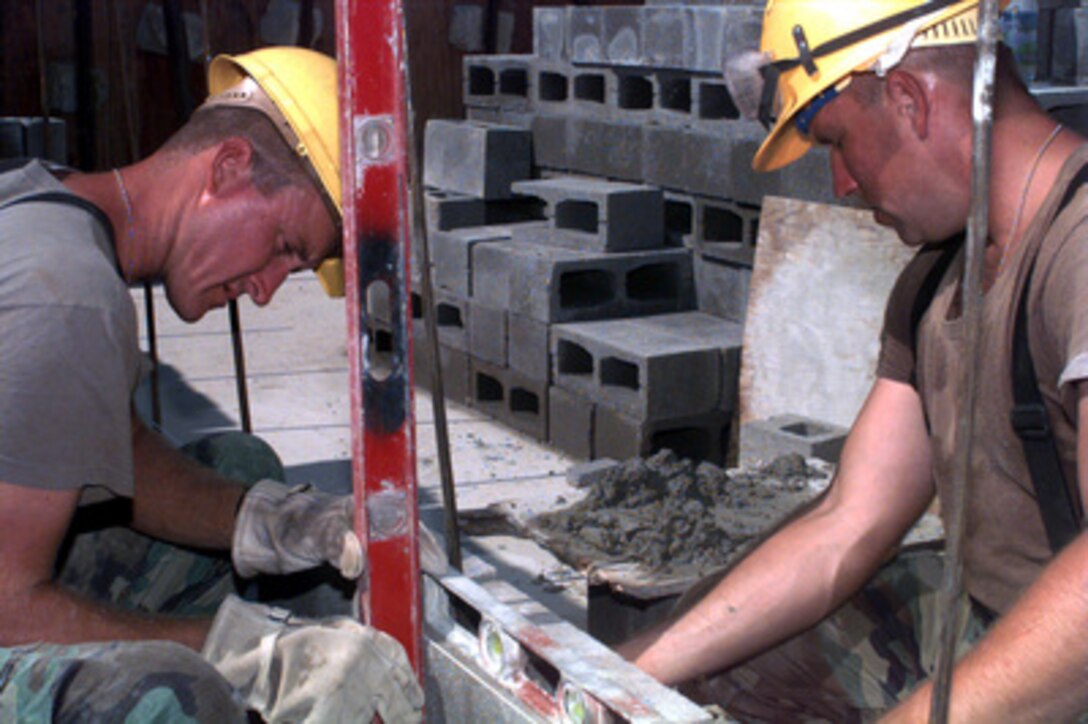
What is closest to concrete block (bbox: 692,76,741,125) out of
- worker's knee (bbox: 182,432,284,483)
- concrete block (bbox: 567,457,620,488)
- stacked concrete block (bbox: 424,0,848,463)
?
stacked concrete block (bbox: 424,0,848,463)

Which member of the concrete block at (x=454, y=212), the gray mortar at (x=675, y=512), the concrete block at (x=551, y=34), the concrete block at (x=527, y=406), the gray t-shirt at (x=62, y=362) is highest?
the concrete block at (x=551, y=34)

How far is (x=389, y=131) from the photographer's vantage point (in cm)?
221

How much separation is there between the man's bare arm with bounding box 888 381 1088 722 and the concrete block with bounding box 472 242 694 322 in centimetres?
400

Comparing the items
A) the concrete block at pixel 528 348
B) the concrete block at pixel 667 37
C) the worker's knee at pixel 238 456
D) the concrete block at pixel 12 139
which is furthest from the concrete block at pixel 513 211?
the worker's knee at pixel 238 456

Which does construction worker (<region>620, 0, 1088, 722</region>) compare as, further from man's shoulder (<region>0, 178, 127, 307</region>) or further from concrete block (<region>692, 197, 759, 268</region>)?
concrete block (<region>692, 197, 759, 268</region>)

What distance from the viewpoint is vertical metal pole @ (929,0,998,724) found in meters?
1.63

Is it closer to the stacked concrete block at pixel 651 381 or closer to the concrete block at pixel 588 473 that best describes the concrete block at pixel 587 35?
the stacked concrete block at pixel 651 381

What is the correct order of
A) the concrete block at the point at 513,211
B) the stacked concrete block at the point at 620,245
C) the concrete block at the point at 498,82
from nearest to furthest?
the stacked concrete block at the point at 620,245 < the concrete block at the point at 513,211 < the concrete block at the point at 498,82

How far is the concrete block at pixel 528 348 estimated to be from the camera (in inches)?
239

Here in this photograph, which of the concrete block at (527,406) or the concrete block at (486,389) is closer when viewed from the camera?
the concrete block at (527,406)

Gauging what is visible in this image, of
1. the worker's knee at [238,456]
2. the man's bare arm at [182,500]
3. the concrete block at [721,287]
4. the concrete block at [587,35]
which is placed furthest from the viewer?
the concrete block at [587,35]

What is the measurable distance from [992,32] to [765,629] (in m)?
1.53

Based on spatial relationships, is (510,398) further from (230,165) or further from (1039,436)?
(1039,436)

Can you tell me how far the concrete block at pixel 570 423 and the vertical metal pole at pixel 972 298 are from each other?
13.3ft
